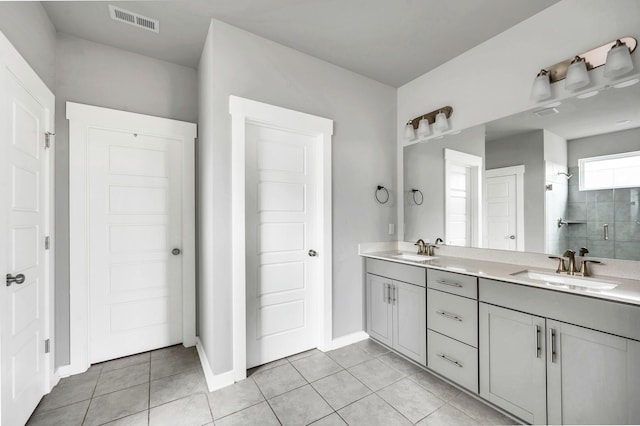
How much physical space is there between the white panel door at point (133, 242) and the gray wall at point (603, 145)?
3.20m

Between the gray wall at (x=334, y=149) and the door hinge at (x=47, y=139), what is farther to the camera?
the gray wall at (x=334, y=149)

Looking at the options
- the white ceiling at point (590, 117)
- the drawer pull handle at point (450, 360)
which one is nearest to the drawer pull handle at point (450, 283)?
the drawer pull handle at point (450, 360)

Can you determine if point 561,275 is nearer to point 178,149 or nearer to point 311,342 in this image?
point 311,342

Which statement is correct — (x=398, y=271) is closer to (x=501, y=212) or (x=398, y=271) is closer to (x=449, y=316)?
(x=449, y=316)

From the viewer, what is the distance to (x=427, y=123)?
2.77 metres

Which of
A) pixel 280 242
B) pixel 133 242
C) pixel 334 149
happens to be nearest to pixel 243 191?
pixel 280 242

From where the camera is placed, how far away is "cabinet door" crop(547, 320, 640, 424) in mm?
1279

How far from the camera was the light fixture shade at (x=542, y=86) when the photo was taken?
1.91 meters

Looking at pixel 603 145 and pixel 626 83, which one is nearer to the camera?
pixel 626 83

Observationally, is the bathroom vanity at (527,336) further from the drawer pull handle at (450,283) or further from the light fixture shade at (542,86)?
the light fixture shade at (542,86)

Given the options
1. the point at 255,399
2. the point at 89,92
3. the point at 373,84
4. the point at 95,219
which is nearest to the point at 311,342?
the point at 255,399

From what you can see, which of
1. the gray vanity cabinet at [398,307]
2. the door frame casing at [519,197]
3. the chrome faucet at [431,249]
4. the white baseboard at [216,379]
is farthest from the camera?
the chrome faucet at [431,249]

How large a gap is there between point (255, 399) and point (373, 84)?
304 cm

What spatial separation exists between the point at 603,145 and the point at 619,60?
19.7 inches
